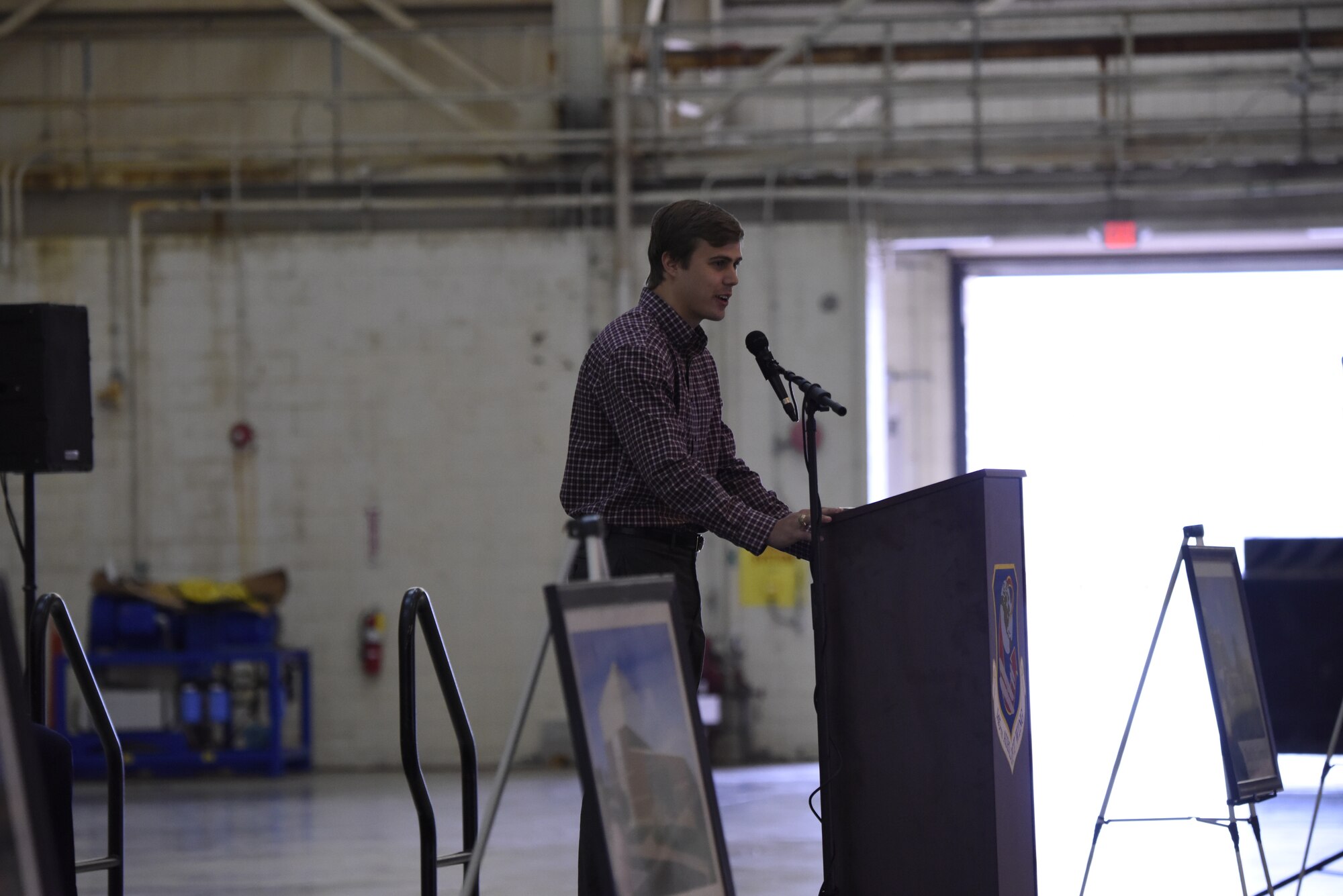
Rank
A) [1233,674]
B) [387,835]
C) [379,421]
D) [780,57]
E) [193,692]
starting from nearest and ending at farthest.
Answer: [1233,674]
[387,835]
[193,692]
[780,57]
[379,421]

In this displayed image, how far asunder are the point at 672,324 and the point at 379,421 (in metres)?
5.53

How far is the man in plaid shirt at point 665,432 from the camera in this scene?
265cm

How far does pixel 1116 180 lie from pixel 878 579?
5.98 meters

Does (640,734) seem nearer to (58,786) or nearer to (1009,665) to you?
(1009,665)

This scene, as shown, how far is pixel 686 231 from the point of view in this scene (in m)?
2.80

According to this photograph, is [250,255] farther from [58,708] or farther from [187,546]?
[58,708]

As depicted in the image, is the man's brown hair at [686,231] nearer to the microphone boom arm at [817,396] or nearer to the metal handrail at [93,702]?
the microphone boom arm at [817,396]

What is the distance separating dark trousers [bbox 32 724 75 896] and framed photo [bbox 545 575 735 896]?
4.00 feet

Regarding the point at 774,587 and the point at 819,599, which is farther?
the point at 774,587


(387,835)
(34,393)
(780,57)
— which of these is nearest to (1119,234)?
(780,57)

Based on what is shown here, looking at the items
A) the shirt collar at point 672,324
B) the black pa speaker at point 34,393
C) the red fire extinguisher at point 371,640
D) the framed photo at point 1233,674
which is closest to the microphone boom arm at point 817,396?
the shirt collar at point 672,324

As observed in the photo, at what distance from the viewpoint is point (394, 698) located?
26.3 feet

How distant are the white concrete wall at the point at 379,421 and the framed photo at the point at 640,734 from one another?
18.6 feet

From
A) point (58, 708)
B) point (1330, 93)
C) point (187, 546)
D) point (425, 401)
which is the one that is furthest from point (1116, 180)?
point (58, 708)
